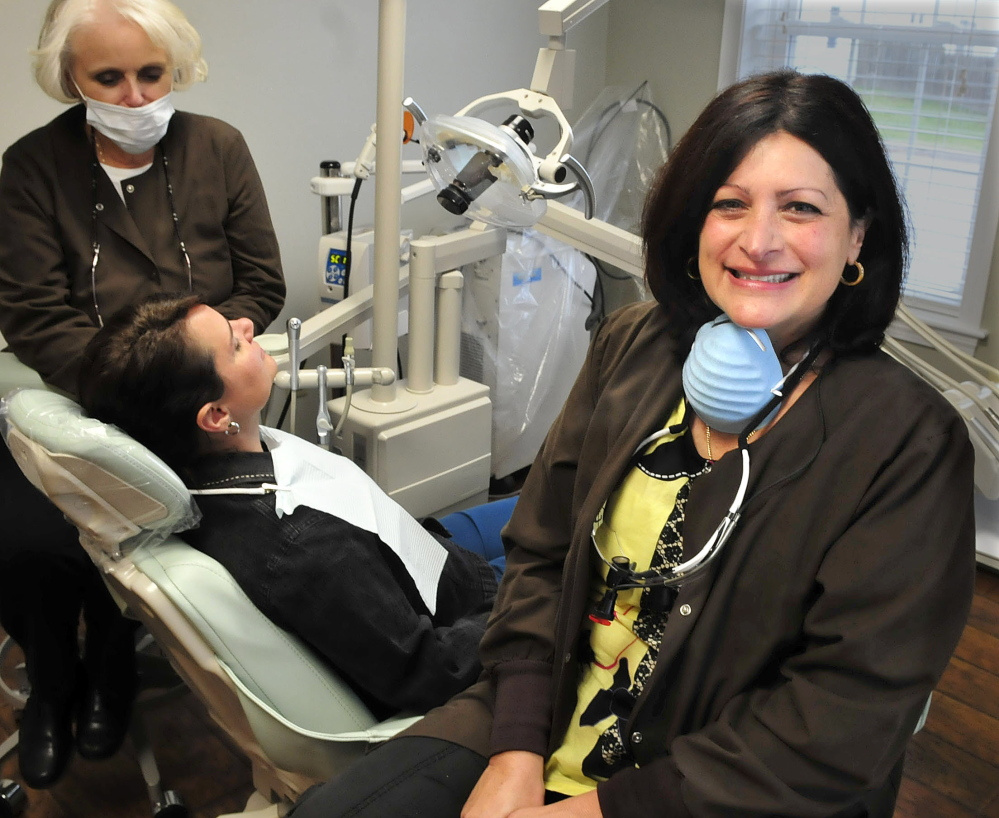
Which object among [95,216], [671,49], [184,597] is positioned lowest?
[184,597]

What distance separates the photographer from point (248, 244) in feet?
6.49

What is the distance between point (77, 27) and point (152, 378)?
78 cm

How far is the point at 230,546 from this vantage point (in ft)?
4.24

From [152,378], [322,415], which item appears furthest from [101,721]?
[152,378]

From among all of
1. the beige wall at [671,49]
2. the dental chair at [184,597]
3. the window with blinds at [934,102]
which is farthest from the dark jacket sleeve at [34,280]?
the window with blinds at [934,102]

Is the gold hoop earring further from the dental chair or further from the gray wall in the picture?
the gray wall

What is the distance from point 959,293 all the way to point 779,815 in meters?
2.42

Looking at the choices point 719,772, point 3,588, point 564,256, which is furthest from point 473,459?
point 719,772

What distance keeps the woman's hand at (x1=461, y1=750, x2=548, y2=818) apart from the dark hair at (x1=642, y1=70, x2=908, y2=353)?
590 millimetres

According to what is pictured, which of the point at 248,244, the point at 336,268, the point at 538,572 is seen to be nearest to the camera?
the point at 538,572

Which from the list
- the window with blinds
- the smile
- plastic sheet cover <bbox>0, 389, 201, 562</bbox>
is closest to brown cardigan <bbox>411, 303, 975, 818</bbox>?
the smile

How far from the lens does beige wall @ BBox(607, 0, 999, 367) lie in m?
3.33

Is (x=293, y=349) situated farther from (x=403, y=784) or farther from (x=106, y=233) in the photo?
(x=403, y=784)

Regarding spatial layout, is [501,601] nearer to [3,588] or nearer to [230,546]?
[230,546]
